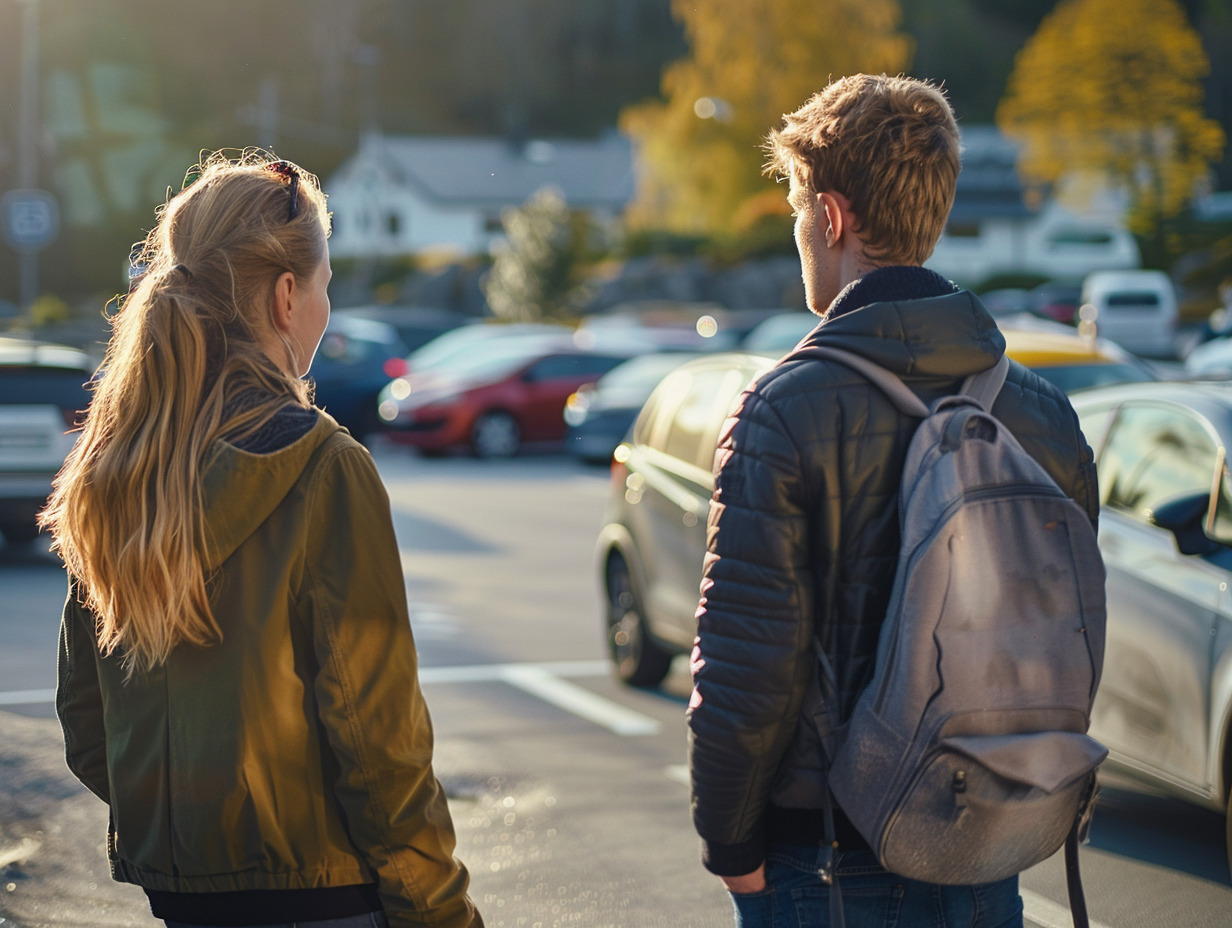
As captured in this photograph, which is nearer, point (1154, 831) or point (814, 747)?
point (814, 747)

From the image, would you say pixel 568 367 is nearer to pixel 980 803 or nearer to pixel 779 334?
pixel 779 334

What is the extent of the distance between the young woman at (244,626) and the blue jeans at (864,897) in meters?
0.48

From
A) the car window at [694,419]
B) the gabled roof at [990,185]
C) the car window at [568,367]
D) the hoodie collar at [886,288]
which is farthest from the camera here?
the gabled roof at [990,185]

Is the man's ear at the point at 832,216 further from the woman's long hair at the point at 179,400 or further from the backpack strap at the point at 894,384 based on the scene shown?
the woman's long hair at the point at 179,400

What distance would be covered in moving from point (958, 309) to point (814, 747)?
0.69m

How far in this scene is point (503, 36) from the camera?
134875mm

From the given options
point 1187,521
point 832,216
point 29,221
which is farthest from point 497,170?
point 832,216

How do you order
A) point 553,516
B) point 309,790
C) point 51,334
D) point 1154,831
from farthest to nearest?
point 51,334
point 553,516
point 1154,831
point 309,790

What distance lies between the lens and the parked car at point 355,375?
21.5 metres

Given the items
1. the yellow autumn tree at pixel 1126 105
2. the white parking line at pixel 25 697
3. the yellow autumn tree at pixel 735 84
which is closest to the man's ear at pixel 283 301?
the white parking line at pixel 25 697


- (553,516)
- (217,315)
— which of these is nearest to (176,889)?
(217,315)

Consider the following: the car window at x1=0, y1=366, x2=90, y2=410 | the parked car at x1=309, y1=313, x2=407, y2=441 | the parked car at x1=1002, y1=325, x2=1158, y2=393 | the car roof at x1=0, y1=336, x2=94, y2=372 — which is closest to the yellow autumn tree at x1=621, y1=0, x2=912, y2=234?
the parked car at x1=309, y1=313, x2=407, y2=441

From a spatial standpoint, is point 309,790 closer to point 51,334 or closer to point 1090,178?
point 51,334

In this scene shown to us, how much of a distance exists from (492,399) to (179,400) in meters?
18.3
